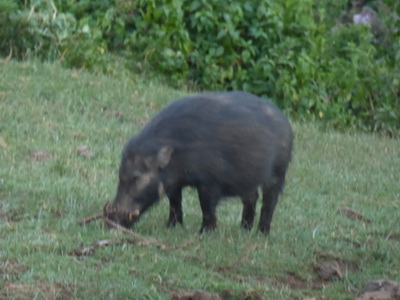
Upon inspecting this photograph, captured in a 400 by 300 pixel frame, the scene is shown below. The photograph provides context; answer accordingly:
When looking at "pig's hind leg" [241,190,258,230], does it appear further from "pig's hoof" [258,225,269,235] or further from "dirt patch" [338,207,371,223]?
"dirt patch" [338,207,371,223]

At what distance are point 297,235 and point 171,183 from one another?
99cm

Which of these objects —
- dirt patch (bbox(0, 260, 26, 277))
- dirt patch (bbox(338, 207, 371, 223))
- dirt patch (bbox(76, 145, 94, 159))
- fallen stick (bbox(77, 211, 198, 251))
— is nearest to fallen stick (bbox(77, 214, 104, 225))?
fallen stick (bbox(77, 211, 198, 251))

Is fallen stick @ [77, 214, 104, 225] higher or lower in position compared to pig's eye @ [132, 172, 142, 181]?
lower

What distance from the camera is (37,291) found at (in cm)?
530

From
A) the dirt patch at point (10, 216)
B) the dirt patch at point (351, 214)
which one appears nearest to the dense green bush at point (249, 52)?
the dirt patch at point (351, 214)

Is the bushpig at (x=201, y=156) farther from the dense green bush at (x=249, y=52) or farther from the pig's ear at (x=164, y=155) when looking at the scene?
the dense green bush at (x=249, y=52)

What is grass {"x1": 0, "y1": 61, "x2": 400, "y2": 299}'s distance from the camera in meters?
5.71

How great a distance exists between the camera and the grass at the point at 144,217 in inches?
225

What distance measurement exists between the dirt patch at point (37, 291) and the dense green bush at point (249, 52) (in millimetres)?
7093

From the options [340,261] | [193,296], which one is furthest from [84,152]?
[193,296]

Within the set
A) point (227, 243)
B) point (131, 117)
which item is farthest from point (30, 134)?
point (227, 243)

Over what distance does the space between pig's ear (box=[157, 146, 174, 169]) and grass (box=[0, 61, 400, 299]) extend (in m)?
0.47

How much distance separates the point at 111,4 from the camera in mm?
13086

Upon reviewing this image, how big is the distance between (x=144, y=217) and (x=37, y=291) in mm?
2178
